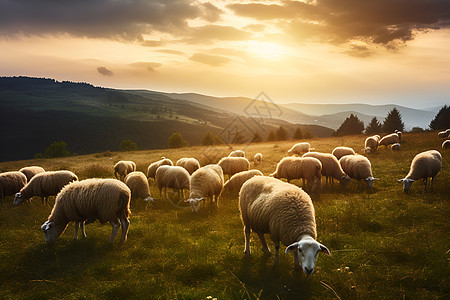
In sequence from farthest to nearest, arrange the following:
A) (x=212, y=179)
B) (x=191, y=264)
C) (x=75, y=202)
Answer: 1. (x=212, y=179)
2. (x=75, y=202)
3. (x=191, y=264)

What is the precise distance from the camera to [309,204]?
21.1 ft

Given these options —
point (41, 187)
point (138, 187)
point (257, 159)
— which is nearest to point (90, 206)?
point (138, 187)

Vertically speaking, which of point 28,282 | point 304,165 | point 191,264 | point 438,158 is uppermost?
point 438,158

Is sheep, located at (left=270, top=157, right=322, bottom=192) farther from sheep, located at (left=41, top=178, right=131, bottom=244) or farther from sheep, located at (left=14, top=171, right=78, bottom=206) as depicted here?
sheep, located at (left=14, top=171, right=78, bottom=206)

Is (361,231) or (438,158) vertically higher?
(438,158)

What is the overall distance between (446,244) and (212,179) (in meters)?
8.64

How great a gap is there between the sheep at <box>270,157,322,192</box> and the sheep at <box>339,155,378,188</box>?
2387 mm

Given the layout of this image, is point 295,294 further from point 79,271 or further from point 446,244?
point 79,271

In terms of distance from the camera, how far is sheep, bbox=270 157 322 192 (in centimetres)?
1373

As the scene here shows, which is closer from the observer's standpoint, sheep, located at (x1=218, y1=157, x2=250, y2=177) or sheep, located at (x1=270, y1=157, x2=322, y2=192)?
sheep, located at (x1=270, y1=157, x2=322, y2=192)

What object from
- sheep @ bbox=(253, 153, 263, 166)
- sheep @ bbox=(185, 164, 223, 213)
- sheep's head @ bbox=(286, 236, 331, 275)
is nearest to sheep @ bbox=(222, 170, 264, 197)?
sheep @ bbox=(185, 164, 223, 213)

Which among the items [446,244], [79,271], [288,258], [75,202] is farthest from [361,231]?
[75,202]

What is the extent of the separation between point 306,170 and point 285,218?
830 centimetres

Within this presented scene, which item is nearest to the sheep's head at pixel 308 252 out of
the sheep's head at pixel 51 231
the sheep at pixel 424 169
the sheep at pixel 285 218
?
the sheep at pixel 285 218
